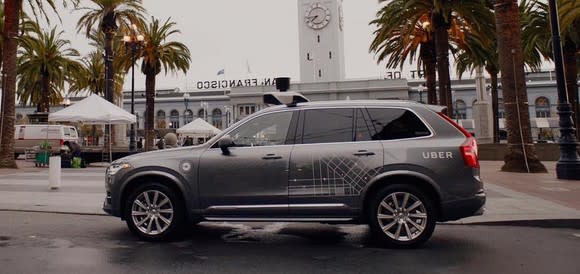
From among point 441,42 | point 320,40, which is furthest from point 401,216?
point 320,40

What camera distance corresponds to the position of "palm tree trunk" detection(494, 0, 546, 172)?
46.1 ft

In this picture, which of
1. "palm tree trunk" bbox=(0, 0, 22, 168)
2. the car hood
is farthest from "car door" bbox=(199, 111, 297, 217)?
"palm tree trunk" bbox=(0, 0, 22, 168)

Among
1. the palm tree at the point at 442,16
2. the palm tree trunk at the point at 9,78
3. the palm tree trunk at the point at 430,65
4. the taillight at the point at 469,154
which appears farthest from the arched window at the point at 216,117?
the taillight at the point at 469,154

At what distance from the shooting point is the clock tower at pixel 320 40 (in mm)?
86625

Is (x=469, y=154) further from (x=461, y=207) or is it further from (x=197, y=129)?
(x=197, y=129)

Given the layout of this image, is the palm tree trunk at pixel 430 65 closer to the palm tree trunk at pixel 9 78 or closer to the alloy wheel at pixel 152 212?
the alloy wheel at pixel 152 212

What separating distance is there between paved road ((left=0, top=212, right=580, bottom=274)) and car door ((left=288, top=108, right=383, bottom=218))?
0.59m

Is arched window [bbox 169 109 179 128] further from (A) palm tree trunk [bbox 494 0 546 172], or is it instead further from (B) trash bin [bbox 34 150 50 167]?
(A) palm tree trunk [bbox 494 0 546 172]

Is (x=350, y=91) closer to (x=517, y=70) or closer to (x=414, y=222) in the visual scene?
(x=517, y=70)

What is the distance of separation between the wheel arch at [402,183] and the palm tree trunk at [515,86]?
35.0ft

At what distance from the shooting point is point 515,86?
14023 mm

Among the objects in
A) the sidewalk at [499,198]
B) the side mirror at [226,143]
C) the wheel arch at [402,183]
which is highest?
the side mirror at [226,143]

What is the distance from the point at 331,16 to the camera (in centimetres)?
8675

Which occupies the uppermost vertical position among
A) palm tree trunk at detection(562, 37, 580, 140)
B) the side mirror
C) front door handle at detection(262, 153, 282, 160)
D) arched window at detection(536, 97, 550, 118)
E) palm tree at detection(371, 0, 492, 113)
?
arched window at detection(536, 97, 550, 118)
